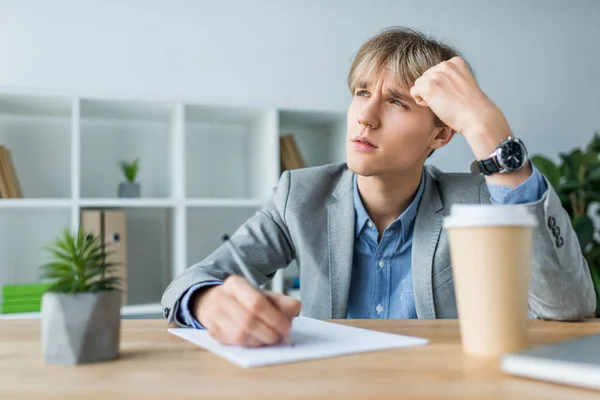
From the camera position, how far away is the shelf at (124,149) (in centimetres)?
295

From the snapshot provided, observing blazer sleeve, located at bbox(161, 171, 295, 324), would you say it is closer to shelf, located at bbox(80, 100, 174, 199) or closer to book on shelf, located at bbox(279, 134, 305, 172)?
book on shelf, located at bbox(279, 134, 305, 172)

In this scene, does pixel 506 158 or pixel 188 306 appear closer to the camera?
pixel 188 306

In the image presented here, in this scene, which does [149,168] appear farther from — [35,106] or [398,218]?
[398,218]

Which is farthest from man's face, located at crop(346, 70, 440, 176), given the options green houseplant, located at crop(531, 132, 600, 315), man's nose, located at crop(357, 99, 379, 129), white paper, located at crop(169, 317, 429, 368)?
green houseplant, located at crop(531, 132, 600, 315)

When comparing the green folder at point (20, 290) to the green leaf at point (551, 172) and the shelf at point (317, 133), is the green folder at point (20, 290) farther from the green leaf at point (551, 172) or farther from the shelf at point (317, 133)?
the green leaf at point (551, 172)

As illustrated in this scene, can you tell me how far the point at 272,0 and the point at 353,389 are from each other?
123 inches

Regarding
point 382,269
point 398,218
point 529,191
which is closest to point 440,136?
point 398,218

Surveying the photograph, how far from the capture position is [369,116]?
148 centimetres

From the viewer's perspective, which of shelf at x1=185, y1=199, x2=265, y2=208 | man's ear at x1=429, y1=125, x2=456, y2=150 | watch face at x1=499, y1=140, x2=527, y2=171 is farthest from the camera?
shelf at x1=185, y1=199, x2=265, y2=208

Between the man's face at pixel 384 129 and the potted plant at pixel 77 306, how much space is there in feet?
2.89

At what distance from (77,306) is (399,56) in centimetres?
118

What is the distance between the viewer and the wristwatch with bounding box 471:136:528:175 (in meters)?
1.08

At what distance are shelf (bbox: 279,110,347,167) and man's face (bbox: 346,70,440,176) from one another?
1374 mm

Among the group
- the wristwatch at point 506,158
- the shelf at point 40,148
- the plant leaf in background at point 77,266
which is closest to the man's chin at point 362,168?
the wristwatch at point 506,158
